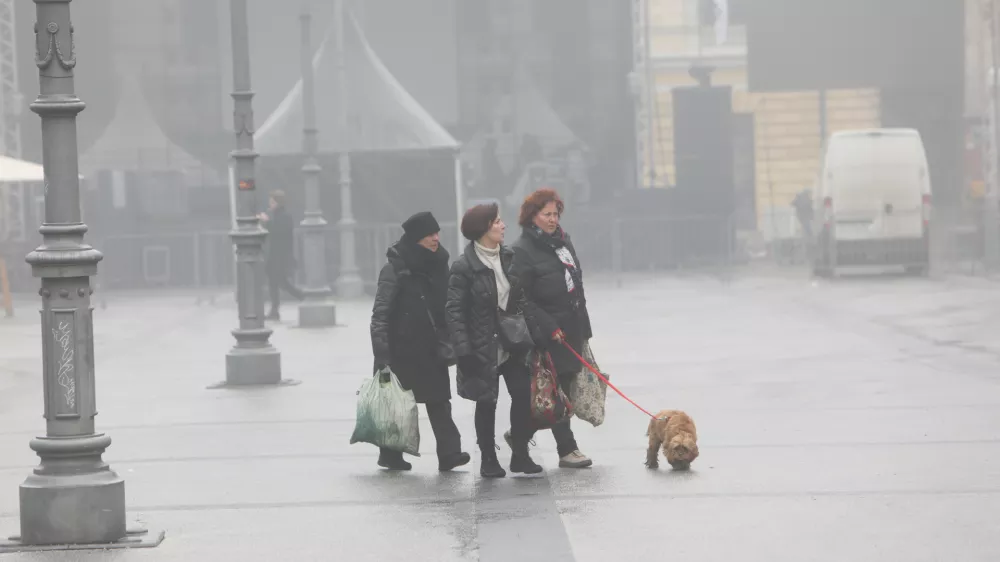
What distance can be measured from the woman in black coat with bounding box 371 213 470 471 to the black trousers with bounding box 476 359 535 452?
359 mm

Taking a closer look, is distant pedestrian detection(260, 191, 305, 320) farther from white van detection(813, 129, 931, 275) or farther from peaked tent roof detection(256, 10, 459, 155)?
white van detection(813, 129, 931, 275)

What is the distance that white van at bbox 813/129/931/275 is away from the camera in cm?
3020

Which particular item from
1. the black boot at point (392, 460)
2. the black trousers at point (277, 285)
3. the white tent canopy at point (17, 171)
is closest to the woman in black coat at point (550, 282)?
the black boot at point (392, 460)

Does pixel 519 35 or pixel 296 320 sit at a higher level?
pixel 519 35

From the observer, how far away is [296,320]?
24.1 m

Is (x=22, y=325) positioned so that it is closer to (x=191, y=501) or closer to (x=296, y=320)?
(x=296, y=320)

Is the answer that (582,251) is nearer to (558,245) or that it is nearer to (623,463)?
(623,463)

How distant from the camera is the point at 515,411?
9.59 metres

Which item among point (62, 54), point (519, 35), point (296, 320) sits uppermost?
point (519, 35)

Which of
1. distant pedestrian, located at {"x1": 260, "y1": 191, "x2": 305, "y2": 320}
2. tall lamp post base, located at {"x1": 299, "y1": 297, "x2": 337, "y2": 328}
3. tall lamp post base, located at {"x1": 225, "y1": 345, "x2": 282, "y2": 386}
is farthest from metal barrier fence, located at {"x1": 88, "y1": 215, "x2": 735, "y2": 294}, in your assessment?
tall lamp post base, located at {"x1": 225, "y1": 345, "x2": 282, "y2": 386}

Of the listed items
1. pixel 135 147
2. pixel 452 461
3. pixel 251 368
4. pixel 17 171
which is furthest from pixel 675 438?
pixel 135 147

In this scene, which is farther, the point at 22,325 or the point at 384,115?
the point at 384,115

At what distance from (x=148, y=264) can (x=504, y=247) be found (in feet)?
85.1

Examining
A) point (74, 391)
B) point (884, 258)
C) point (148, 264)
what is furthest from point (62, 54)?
point (148, 264)
